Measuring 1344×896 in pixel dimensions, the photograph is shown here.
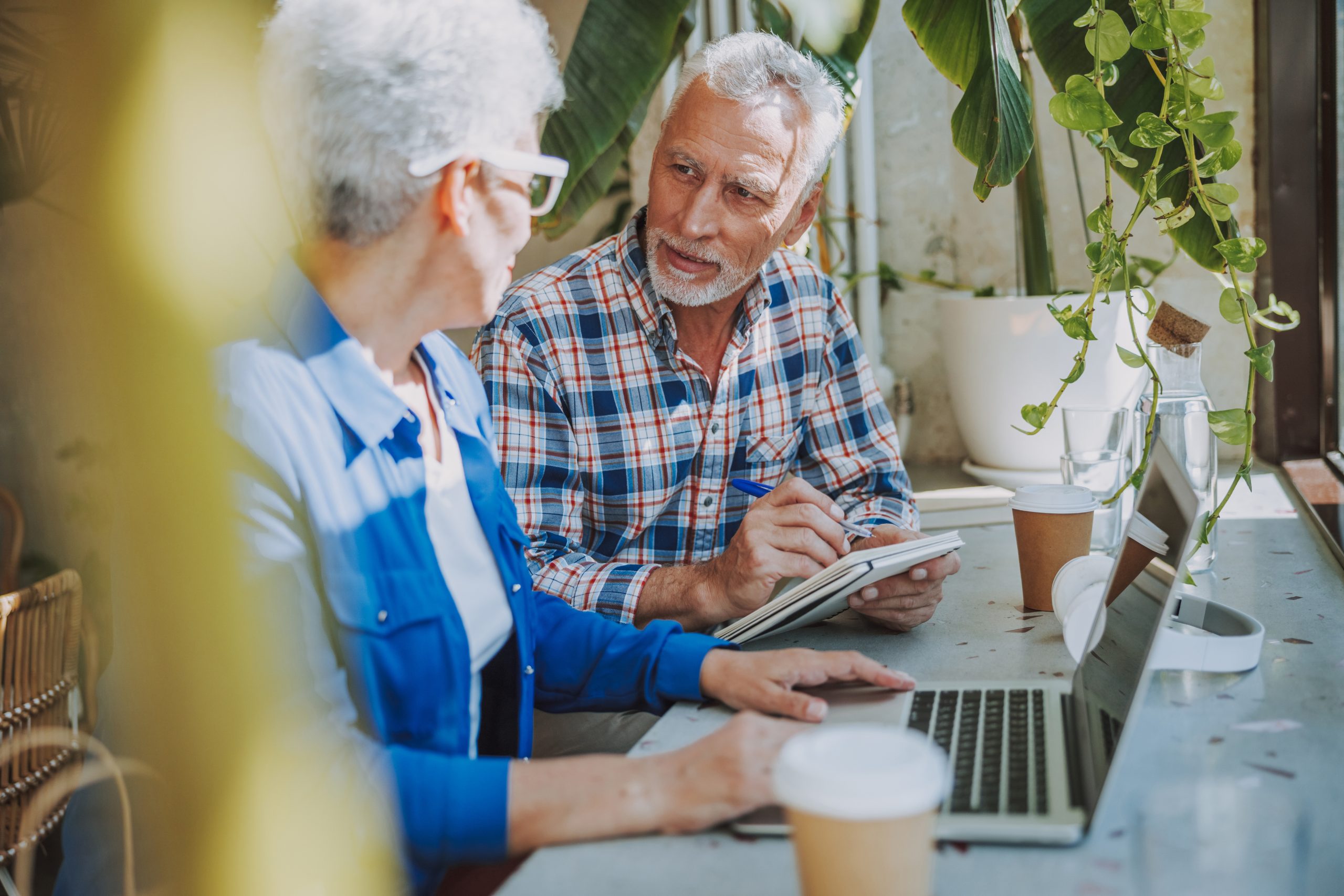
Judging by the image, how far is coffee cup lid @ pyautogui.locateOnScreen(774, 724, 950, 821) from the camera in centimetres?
52

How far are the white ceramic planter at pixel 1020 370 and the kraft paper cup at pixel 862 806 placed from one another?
140cm

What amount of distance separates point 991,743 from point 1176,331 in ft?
2.39

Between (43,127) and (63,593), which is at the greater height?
(43,127)

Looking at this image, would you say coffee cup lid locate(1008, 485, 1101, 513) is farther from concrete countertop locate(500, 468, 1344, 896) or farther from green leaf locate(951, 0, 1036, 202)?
green leaf locate(951, 0, 1036, 202)

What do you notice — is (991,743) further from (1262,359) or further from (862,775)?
(1262,359)

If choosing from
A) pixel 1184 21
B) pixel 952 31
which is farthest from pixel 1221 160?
pixel 952 31

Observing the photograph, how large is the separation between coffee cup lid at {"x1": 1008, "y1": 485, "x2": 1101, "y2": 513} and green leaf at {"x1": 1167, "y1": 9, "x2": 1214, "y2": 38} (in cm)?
51

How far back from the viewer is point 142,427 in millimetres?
2992

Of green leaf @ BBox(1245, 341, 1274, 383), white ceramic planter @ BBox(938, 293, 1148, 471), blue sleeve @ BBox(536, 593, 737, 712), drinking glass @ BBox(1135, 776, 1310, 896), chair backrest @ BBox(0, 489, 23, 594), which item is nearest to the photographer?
drinking glass @ BBox(1135, 776, 1310, 896)

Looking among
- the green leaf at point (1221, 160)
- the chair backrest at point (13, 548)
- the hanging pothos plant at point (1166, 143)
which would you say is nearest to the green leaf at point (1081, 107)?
the hanging pothos plant at point (1166, 143)

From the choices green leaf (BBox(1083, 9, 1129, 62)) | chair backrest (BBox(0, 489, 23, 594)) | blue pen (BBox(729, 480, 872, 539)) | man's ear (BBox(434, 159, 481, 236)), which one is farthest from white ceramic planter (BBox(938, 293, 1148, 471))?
chair backrest (BBox(0, 489, 23, 594))

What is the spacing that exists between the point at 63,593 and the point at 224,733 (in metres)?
0.95

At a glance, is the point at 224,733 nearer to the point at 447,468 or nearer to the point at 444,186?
the point at 447,468

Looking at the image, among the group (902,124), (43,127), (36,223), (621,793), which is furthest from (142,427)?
(621,793)
